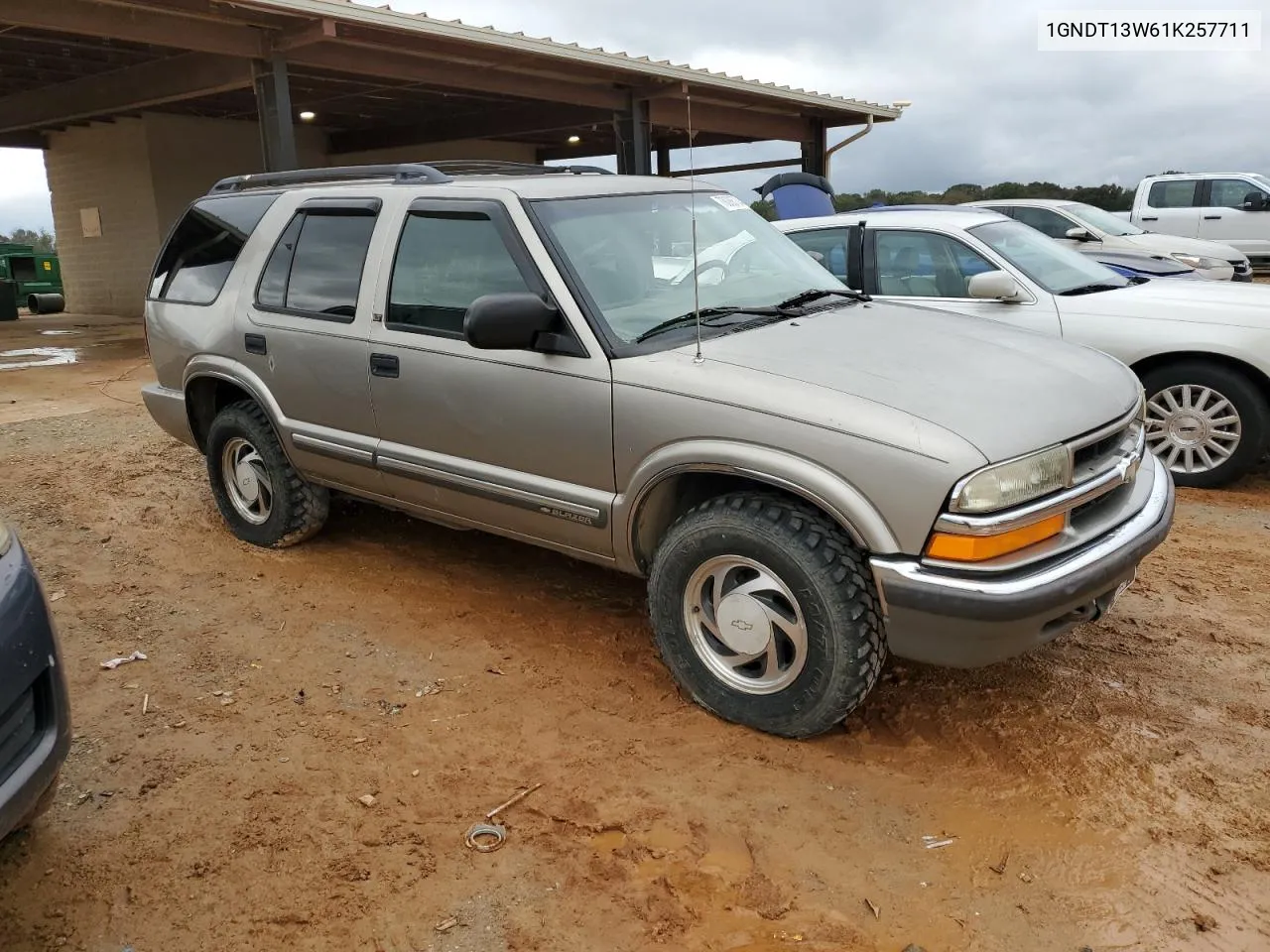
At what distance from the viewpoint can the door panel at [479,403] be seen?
11.7 ft

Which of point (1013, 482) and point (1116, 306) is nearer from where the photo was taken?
point (1013, 482)

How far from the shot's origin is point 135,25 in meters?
9.50

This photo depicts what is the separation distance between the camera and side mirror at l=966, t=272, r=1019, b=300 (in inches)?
229

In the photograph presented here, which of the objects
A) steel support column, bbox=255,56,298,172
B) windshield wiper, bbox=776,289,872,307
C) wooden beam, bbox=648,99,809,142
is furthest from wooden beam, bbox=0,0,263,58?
windshield wiper, bbox=776,289,872,307

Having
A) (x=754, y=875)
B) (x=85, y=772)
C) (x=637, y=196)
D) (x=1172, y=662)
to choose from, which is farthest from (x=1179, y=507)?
(x=85, y=772)

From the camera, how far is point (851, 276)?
6543 mm

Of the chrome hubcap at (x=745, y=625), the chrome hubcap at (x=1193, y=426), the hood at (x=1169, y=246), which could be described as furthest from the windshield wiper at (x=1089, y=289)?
the hood at (x=1169, y=246)

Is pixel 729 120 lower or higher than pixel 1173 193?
higher

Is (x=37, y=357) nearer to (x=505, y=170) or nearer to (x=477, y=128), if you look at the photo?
(x=477, y=128)

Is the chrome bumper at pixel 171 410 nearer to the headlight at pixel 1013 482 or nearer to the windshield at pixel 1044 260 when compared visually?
the headlight at pixel 1013 482

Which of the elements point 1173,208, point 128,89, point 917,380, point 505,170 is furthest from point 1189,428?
point 1173,208

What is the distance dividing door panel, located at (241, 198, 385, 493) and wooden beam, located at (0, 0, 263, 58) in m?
6.12

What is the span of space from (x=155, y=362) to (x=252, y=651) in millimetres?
2244

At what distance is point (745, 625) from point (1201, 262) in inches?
441
